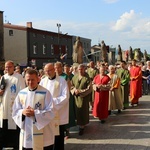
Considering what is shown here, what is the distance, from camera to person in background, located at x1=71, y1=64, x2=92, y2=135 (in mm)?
7945

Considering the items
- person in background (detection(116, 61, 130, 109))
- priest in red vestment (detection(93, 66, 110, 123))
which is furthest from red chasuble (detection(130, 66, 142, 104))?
priest in red vestment (detection(93, 66, 110, 123))

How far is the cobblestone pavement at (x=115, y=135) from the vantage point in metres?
6.84

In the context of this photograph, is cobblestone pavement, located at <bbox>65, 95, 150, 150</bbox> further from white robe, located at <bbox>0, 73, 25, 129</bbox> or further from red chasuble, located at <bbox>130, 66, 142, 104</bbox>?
red chasuble, located at <bbox>130, 66, 142, 104</bbox>

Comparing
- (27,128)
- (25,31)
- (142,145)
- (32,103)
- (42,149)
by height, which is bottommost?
(142,145)

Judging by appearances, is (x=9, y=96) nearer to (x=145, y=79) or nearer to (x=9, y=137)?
(x=9, y=137)

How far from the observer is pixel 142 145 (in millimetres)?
6859

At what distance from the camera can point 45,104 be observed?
4.55 metres

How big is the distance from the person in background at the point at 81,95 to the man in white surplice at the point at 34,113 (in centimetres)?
337

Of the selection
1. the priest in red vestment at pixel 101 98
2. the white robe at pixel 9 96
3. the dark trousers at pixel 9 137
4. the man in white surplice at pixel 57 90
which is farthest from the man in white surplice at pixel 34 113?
the priest in red vestment at pixel 101 98

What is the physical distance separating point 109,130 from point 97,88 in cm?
140

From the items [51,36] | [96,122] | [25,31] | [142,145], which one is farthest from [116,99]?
[51,36]

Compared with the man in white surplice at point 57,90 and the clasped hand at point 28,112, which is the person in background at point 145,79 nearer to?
the man in white surplice at point 57,90

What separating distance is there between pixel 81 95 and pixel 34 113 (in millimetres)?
3574

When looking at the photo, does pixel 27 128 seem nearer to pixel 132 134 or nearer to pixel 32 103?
pixel 32 103
